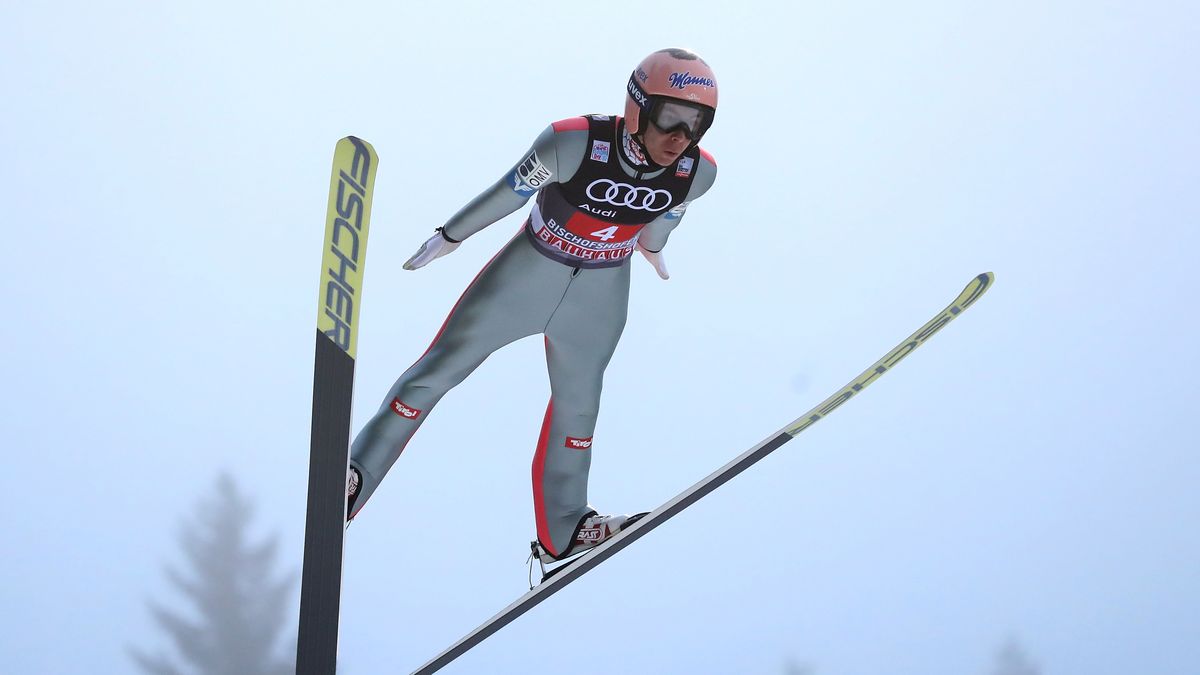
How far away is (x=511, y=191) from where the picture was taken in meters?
4.12

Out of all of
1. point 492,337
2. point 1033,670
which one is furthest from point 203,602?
point 492,337

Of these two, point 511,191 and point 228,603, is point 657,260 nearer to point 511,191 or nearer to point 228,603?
point 511,191

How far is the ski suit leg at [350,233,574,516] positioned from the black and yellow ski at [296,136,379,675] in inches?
25.1

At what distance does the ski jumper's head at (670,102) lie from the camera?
383 cm

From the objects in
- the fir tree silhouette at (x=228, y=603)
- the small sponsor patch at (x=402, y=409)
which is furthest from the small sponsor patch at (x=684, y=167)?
the fir tree silhouette at (x=228, y=603)

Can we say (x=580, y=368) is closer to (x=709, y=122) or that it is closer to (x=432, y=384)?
A: (x=432, y=384)

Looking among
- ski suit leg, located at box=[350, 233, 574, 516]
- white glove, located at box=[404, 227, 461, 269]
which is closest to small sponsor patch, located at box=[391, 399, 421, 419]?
ski suit leg, located at box=[350, 233, 574, 516]

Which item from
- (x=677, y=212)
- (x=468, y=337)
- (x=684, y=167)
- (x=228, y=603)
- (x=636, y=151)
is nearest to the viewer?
(x=636, y=151)

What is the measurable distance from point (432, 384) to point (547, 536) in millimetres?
877

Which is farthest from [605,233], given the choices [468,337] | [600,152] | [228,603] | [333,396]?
[228,603]

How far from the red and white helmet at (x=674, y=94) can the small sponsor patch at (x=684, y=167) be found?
255 mm

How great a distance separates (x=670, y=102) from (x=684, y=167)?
41cm

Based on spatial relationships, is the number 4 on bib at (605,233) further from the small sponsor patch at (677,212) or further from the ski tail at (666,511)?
the ski tail at (666,511)

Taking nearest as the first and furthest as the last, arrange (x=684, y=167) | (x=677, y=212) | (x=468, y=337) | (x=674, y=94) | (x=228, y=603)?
1. (x=674, y=94)
2. (x=684, y=167)
3. (x=468, y=337)
4. (x=677, y=212)
5. (x=228, y=603)
